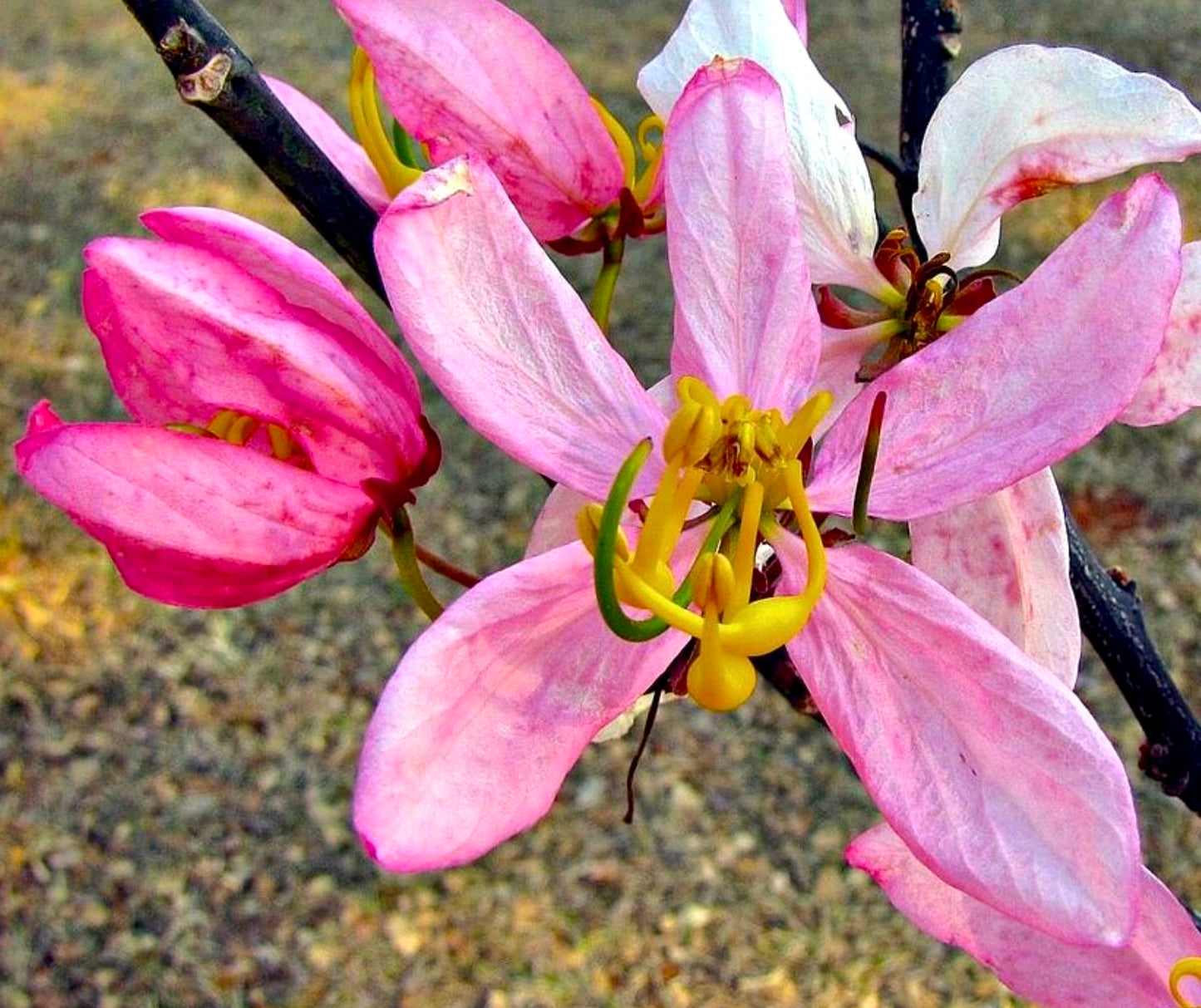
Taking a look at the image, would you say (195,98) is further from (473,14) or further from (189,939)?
(189,939)

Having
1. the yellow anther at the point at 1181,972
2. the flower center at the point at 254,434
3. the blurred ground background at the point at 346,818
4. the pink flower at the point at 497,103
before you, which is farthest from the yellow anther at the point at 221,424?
the blurred ground background at the point at 346,818

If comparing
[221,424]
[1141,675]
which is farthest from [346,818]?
[221,424]

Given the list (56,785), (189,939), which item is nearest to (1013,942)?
(189,939)

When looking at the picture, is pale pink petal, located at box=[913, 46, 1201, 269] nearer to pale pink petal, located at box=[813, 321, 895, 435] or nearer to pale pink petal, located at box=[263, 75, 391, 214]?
pale pink petal, located at box=[813, 321, 895, 435]

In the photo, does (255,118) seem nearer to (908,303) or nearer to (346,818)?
(908,303)

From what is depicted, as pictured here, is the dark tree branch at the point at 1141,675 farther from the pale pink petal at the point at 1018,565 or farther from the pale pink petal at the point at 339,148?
the pale pink petal at the point at 339,148

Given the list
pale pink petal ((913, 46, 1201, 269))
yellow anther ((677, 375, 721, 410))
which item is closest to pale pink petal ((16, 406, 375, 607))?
yellow anther ((677, 375, 721, 410))
